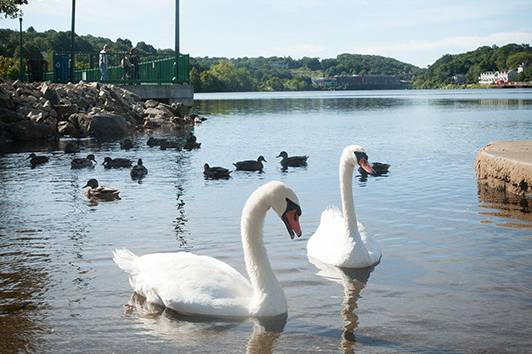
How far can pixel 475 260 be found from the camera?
9.97 meters

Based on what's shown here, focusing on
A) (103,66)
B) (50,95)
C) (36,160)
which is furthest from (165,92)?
(36,160)

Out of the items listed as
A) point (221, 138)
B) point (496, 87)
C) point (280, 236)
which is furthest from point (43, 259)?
point (496, 87)

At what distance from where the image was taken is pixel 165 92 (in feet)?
152

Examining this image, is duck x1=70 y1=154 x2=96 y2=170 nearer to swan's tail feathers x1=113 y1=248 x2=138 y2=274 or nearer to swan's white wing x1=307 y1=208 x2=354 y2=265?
swan's white wing x1=307 y1=208 x2=354 y2=265

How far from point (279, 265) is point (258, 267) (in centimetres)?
246

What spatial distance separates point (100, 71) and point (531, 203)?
36.6 m

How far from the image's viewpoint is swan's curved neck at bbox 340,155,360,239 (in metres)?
9.70

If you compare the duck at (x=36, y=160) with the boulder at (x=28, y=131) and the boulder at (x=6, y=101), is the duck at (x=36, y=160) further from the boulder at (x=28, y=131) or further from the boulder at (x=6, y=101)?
the boulder at (x=6, y=101)

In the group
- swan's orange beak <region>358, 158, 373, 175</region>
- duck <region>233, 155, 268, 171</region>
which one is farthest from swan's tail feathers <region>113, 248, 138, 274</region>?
duck <region>233, 155, 268, 171</region>

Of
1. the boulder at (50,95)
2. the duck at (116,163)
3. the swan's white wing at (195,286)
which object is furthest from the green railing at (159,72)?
the swan's white wing at (195,286)

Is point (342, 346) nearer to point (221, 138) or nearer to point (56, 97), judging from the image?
point (221, 138)

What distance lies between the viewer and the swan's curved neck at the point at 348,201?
9.70 meters

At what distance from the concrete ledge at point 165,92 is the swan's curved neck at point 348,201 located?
36639 millimetres

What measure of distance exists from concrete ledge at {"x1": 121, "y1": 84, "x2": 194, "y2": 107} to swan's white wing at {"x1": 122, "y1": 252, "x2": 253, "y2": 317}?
38.6 meters
